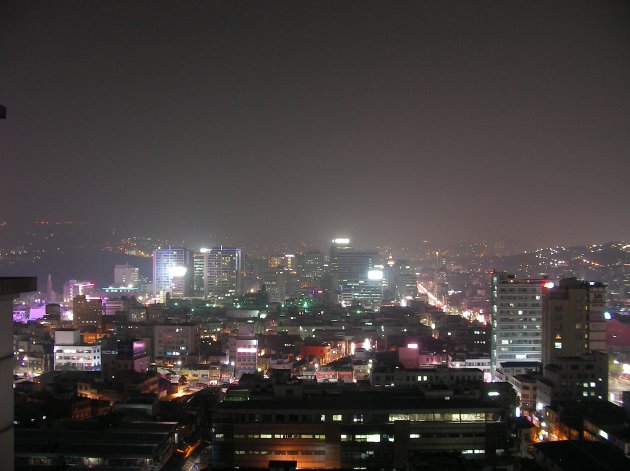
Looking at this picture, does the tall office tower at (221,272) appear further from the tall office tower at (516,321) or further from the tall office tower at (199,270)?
the tall office tower at (516,321)

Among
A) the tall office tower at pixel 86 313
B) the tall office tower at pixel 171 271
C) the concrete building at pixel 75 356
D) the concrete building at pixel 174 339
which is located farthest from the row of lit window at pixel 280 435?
the tall office tower at pixel 171 271

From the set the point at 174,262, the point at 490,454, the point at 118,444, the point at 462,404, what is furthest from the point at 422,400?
the point at 174,262

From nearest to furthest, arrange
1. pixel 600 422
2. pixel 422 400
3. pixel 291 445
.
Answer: pixel 291 445, pixel 422 400, pixel 600 422

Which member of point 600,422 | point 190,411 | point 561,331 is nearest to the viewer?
point 600,422

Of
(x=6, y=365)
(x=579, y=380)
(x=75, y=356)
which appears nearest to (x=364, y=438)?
(x=579, y=380)

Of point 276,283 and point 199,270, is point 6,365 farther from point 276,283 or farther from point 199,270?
point 276,283

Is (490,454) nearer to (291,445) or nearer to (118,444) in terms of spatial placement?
(291,445)

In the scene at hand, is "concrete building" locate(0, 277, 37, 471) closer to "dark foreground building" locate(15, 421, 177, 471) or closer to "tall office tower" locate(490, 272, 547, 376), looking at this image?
"dark foreground building" locate(15, 421, 177, 471)
